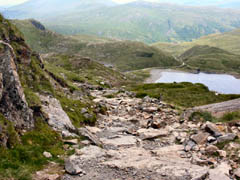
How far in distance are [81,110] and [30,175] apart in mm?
13175

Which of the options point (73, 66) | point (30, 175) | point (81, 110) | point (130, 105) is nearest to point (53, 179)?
point (30, 175)

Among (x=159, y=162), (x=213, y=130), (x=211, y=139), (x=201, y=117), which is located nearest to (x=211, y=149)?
(x=211, y=139)

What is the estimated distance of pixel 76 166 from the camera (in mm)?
12164

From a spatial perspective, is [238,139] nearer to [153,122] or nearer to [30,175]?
[153,122]

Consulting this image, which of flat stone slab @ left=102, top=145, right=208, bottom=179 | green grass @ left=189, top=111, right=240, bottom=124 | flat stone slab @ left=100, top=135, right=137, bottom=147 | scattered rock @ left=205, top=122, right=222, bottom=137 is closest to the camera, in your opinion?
flat stone slab @ left=102, top=145, right=208, bottom=179

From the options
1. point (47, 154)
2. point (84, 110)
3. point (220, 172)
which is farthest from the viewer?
point (84, 110)

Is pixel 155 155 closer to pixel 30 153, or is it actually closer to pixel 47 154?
pixel 47 154

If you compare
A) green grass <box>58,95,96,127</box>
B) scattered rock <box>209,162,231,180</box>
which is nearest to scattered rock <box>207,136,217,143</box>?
scattered rock <box>209,162,231,180</box>

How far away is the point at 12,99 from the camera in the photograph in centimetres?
1478

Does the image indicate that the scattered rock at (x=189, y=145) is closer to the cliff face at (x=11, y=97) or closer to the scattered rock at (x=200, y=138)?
the scattered rock at (x=200, y=138)

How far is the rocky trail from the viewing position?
11681 millimetres

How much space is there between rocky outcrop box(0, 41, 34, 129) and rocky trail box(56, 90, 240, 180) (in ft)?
12.5

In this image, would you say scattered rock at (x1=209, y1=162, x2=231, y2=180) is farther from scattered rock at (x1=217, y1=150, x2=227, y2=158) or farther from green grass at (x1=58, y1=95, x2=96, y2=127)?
green grass at (x1=58, y1=95, x2=96, y2=127)

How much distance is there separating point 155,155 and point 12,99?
950cm
